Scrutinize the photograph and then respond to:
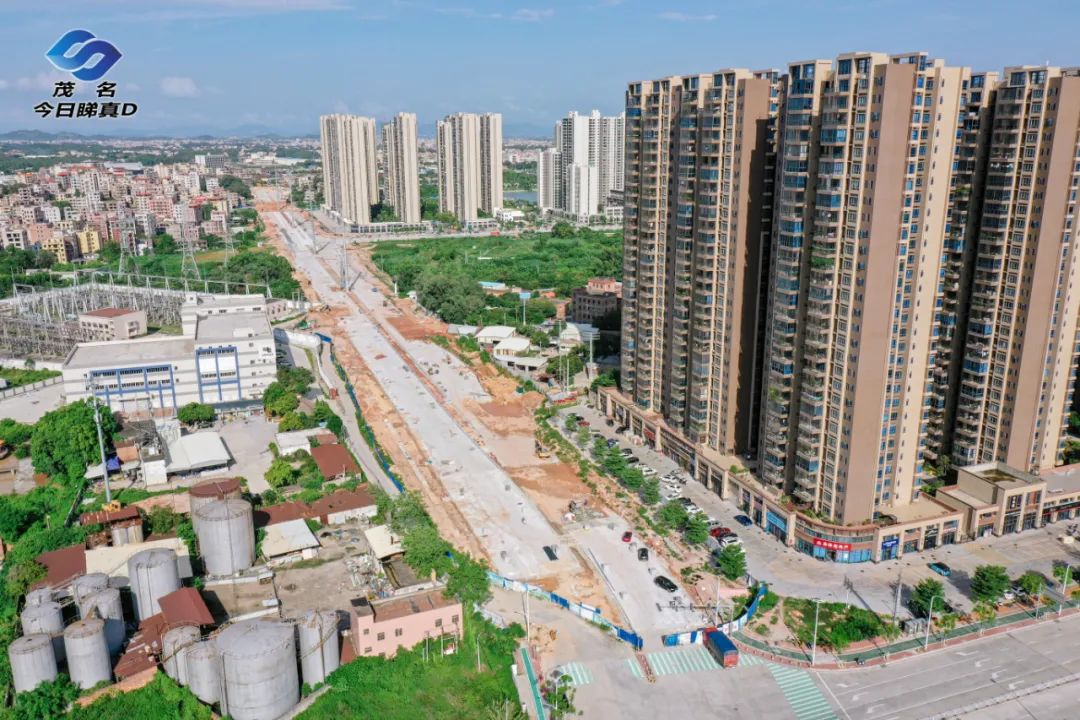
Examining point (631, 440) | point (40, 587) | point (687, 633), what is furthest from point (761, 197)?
point (40, 587)

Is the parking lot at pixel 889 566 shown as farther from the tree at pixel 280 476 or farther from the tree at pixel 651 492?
the tree at pixel 280 476

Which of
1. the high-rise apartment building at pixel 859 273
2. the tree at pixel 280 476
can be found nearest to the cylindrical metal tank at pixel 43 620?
the tree at pixel 280 476

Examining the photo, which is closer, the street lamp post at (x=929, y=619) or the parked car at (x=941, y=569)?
the street lamp post at (x=929, y=619)

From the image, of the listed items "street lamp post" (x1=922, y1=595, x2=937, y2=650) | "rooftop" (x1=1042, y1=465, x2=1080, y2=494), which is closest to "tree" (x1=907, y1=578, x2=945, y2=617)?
"street lamp post" (x1=922, y1=595, x2=937, y2=650)

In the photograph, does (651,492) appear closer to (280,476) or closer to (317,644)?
(317,644)

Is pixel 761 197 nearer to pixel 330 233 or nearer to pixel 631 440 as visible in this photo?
pixel 631 440
